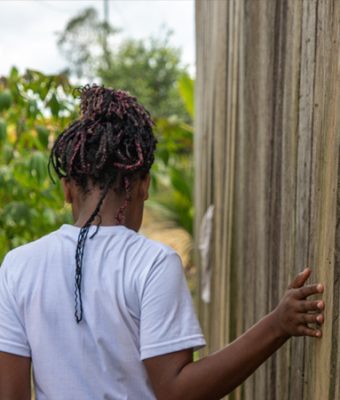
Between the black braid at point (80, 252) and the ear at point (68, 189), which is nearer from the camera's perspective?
the black braid at point (80, 252)

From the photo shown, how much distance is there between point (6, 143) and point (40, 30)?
17.8 metres

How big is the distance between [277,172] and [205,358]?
33.5 inches

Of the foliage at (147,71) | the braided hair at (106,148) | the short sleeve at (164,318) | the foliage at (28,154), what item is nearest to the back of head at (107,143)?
the braided hair at (106,148)

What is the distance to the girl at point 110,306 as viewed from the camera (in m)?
1.78

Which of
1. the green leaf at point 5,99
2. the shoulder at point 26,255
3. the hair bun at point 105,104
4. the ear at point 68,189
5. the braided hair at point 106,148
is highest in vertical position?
the green leaf at point 5,99

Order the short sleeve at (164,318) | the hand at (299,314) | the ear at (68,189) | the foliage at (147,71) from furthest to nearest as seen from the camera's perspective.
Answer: the foliage at (147,71), the ear at (68,189), the hand at (299,314), the short sleeve at (164,318)

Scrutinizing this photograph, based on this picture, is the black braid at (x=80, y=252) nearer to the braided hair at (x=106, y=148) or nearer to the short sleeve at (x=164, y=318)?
the braided hair at (x=106, y=148)

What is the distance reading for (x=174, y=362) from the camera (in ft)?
5.77

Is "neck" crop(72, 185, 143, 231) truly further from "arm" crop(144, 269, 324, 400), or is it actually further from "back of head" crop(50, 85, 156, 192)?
"arm" crop(144, 269, 324, 400)

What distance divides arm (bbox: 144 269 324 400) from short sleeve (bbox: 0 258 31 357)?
322 mm

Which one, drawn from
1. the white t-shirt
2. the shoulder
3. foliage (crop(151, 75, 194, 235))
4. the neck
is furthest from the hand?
foliage (crop(151, 75, 194, 235))

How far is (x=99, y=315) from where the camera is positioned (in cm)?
181

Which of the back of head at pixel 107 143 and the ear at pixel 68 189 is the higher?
the back of head at pixel 107 143

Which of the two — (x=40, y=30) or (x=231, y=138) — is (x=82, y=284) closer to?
(x=231, y=138)
